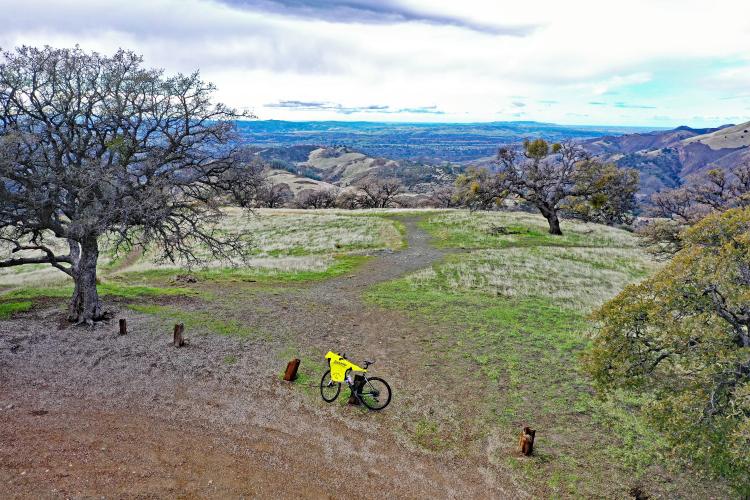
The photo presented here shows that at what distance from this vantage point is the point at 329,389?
547 inches

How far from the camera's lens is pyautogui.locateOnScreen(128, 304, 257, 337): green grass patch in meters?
18.8

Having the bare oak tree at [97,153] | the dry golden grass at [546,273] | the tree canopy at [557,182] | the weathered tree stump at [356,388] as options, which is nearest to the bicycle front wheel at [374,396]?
the weathered tree stump at [356,388]

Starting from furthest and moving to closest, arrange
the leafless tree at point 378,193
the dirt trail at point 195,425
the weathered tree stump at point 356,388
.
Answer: the leafless tree at point 378,193, the weathered tree stump at point 356,388, the dirt trail at point 195,425

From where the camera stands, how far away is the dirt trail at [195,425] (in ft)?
→ 31.6

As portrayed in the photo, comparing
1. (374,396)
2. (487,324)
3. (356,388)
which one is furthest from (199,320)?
(487,324)

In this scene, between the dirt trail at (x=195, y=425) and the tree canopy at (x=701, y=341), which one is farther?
the dirt trail at (x=195, y=425)

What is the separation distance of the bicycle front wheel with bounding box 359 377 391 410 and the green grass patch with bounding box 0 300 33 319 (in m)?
16.2

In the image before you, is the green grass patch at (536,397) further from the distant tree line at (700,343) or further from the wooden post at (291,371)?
the wooden post at (291,371)

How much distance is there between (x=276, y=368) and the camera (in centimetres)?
1561

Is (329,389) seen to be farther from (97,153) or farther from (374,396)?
(97,153)

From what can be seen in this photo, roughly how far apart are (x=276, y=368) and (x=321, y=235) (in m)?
30.6

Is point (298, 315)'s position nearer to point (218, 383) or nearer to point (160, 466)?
point (218, 383)

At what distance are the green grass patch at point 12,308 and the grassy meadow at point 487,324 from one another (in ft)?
0.24

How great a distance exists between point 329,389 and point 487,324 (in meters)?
9.65
